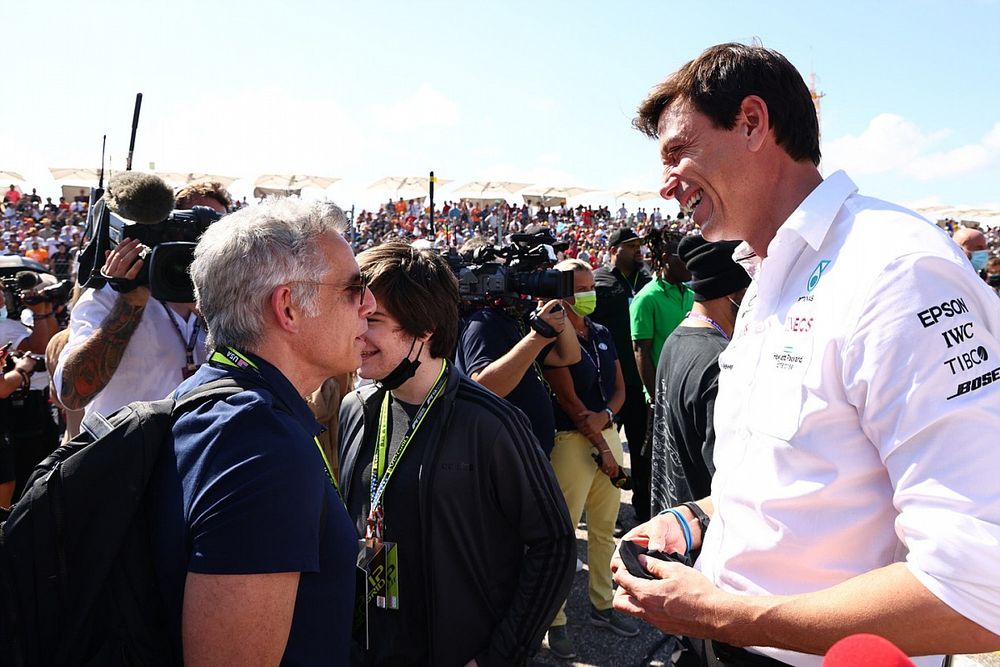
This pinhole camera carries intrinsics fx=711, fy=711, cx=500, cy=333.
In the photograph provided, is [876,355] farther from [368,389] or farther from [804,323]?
[368,389]

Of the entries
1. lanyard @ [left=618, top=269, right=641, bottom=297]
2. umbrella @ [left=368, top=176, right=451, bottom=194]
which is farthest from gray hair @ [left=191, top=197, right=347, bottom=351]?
umbrella @ [left=368, top=176, right=451, bottom=194]

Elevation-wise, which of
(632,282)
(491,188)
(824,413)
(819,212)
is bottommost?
(632,282)

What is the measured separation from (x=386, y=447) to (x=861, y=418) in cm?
148

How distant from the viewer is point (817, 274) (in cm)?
130

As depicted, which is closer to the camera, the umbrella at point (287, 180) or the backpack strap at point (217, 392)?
the backpack strap at point (217, 392)

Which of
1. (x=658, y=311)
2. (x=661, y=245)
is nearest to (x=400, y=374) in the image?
(x=658, y=311)

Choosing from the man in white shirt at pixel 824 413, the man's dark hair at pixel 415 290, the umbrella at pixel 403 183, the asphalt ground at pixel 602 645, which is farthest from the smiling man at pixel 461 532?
the umbrella at pixel 403 183

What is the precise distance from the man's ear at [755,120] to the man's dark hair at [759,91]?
0.04 feet

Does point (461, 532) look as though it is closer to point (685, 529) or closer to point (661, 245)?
point (685, 529)

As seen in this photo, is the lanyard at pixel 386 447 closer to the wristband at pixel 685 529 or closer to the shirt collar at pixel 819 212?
the wristband at pixel 685 529

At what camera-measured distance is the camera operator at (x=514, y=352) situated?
135 inches

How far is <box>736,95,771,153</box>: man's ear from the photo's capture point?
151 cm

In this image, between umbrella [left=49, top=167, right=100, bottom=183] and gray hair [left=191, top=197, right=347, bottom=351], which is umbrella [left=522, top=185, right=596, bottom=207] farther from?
gray hair [left=191, top=197, right=347, bottom=351]

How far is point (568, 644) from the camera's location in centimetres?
385
